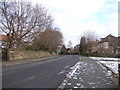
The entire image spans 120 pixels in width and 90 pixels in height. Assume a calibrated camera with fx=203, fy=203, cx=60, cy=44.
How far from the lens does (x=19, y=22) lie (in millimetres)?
40656

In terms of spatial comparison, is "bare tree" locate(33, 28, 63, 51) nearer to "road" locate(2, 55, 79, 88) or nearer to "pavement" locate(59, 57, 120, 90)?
"road" locate(2, 55, 79, 88)

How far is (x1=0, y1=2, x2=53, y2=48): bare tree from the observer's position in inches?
1580

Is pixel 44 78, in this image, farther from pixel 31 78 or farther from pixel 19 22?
pixel 19 22

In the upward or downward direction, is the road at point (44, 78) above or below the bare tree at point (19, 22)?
below

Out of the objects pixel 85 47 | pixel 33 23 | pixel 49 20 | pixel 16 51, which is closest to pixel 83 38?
pixel 85 47

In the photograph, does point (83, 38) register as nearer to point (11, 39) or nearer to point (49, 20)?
point (49, 20)

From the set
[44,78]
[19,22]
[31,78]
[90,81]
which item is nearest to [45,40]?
[19,22]

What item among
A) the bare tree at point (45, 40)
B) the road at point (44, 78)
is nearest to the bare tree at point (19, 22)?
the bare tree at point (45, 40)

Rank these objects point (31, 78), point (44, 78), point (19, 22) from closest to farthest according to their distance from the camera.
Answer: point (31, 78)
point (44, 78)
point (19, 22)

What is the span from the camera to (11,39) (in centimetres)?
4025

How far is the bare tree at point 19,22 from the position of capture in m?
40.1

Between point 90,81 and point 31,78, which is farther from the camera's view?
point 31,78

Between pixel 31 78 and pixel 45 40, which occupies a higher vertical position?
pixel 45 40

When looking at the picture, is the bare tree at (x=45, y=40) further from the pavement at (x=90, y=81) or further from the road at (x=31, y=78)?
the pavement at (x=90, y=81)
